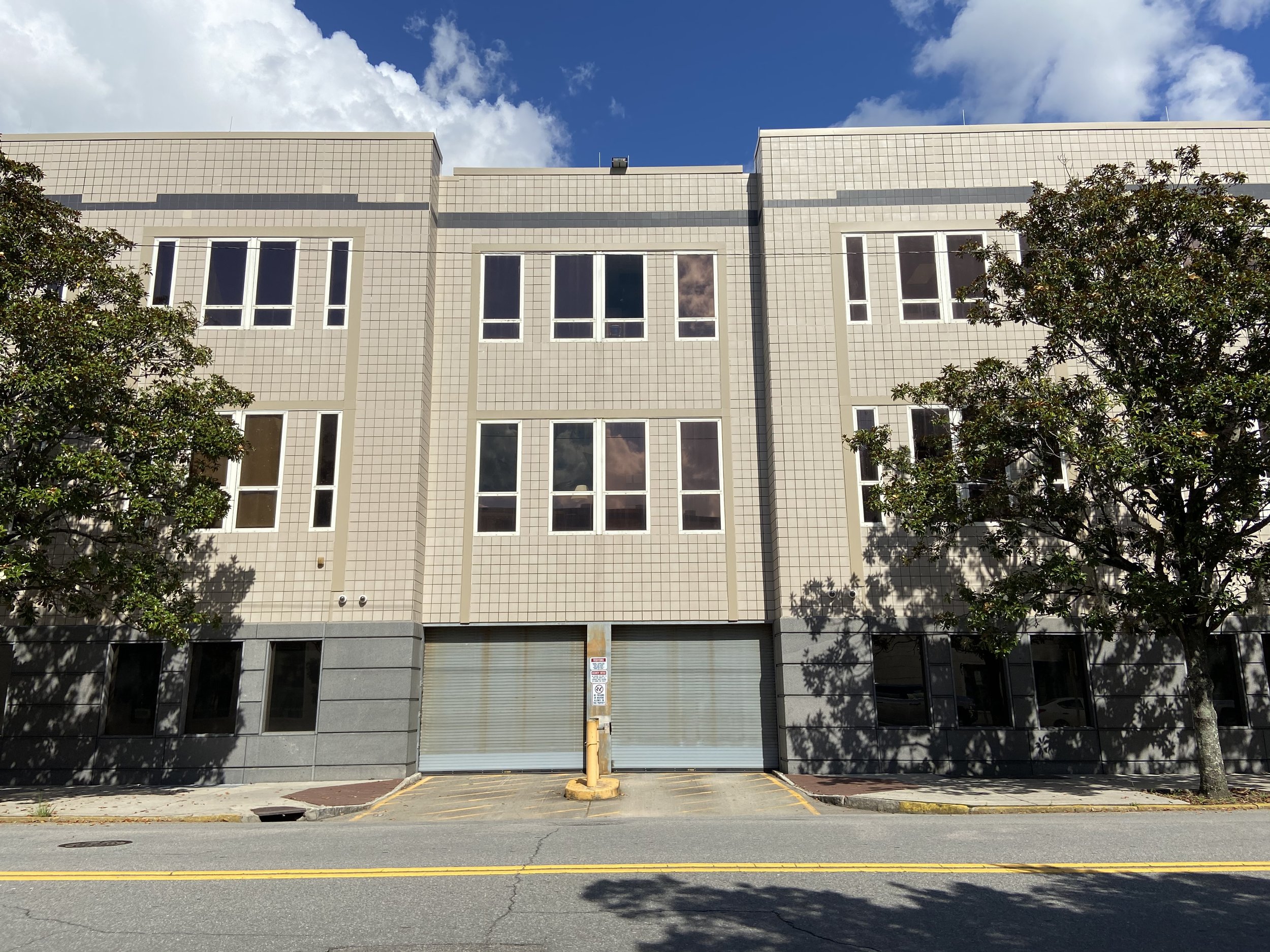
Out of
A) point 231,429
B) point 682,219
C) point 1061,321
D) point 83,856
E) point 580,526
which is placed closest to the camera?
point 83,856

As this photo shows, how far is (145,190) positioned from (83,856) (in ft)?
46.0

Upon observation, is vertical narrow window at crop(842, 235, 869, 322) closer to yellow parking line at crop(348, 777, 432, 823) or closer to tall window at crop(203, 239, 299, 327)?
tall window at crop(203, 239, 299, 327)

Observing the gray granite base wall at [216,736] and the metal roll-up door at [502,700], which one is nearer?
the gray granite base wall at [216,736]

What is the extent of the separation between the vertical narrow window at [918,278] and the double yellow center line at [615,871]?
11.9 m

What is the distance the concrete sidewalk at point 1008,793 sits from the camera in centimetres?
1236

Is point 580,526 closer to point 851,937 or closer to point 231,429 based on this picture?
point 231,429

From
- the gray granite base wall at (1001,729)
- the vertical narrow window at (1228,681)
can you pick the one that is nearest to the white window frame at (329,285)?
the gray granite base wall at (1001,729)

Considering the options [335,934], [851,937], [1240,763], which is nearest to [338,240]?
[335,934]

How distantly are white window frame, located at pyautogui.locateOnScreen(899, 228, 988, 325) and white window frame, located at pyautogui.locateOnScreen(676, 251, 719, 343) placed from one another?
2573 mm

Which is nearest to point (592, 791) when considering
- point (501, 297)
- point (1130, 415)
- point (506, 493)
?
point (506, 493)

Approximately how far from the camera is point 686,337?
1862cm

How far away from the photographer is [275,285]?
18250mm

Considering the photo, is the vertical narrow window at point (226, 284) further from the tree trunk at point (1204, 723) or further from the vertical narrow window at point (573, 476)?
the tree trunk at point (1204, 723)

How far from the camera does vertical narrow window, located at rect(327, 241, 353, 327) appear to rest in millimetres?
18078
